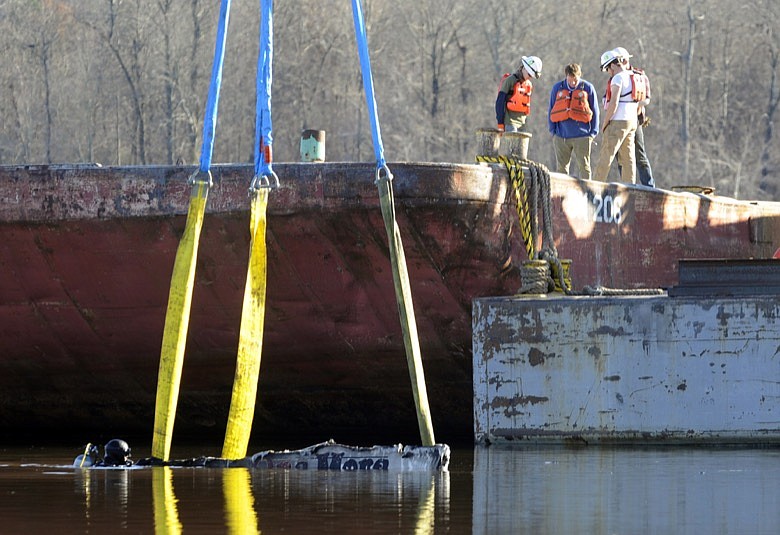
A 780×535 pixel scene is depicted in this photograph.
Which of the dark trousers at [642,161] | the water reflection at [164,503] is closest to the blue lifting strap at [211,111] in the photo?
the water reflection at [164,503]

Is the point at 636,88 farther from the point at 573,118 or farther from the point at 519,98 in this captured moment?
the point at 519,98

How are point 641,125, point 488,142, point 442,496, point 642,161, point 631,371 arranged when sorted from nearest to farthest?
point 442,496 < point 631,371 < point 488,142 < point 641,125 < point 642,161

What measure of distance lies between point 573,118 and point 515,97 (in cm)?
43

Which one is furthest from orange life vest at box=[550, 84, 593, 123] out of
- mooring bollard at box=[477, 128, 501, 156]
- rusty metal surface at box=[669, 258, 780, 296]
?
rusty metal surface at box=[669, 258, 780, 296]

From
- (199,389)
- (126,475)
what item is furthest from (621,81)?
(126,475)

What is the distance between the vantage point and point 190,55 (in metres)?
38.1

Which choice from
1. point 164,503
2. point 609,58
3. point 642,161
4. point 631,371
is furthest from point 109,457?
point 642,161

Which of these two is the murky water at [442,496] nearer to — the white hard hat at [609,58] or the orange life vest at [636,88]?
the orange life vest at [636,88]

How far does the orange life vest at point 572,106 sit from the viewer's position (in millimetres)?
11500

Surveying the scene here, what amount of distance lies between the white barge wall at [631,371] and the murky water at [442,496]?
0.13 meters

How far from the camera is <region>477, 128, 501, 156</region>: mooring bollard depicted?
972 centimetres

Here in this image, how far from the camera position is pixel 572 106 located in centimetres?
1151

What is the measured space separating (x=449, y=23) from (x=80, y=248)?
102 ft

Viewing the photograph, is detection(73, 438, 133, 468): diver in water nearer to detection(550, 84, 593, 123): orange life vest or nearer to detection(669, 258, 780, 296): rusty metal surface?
detection(669, 258, 780, 296): rusty metal surface
